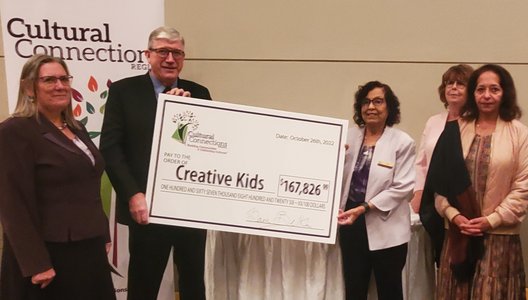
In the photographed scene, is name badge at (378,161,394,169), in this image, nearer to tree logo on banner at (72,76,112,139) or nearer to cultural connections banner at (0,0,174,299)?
cultural connections banner at (0,0,174,299)

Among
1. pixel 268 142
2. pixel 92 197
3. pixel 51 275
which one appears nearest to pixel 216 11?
pixel 268 142

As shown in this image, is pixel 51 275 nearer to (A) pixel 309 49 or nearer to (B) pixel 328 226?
(B) pixel 328 226

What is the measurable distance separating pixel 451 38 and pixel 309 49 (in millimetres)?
1061

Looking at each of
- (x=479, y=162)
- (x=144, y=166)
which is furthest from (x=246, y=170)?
(x=479, y=162)

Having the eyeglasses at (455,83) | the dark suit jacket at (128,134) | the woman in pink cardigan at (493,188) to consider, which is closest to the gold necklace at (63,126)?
the dark suit jacket at (128,134)

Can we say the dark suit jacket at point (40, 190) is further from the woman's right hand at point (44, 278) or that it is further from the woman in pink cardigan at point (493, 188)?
the woman in pink cardigan at point (493, 188)

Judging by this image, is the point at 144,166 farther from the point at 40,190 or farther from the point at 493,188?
the point at 493,188

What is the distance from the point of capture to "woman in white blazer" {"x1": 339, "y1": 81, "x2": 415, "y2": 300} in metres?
2.62

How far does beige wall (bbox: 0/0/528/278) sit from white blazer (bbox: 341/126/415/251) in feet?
3.87

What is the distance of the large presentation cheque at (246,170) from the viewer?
8.14 ft

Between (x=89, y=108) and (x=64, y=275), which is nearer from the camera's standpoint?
(x=64, y=275)

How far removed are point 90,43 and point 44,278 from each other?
5.49ft

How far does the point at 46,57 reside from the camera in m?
2.13

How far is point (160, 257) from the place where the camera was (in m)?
2.54
